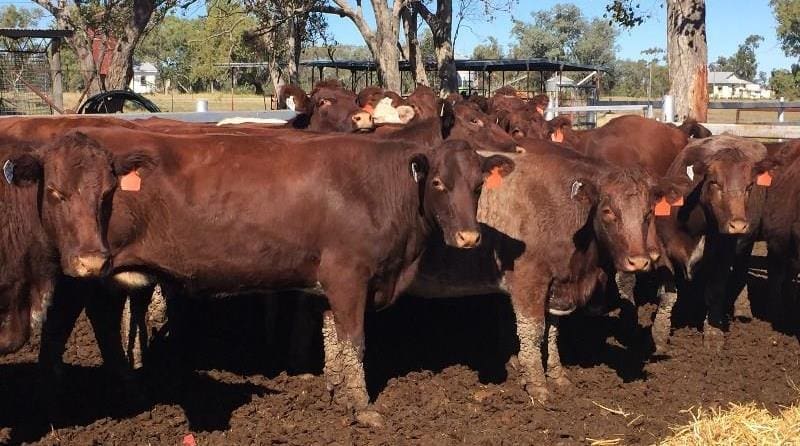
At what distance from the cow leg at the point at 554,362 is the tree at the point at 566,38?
241 ft

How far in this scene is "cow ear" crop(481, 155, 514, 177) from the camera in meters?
6.20

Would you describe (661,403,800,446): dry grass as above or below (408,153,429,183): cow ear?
below

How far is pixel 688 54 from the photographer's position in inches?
517

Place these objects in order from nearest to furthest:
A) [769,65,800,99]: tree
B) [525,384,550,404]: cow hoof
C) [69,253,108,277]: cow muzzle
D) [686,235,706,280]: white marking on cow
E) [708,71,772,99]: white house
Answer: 1. [69,253,108,277]: cow muzzle
2. [525,384,550,404]: cow hoof
3. [686,235,706,280]: white marking on cow
4. [769,65,800,99]: tree
5. [708,71,772,99]: white house

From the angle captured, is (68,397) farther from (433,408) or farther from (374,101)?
(374,101)

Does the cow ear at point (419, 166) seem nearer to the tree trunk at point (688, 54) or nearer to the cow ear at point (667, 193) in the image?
the cow ear at point (667, 193)

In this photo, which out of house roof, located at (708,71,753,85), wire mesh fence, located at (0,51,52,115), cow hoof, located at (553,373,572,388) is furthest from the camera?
house roof, located at (708,71,753,85)

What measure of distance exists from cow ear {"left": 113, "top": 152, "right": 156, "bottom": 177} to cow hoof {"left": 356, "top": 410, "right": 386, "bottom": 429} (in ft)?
7.46

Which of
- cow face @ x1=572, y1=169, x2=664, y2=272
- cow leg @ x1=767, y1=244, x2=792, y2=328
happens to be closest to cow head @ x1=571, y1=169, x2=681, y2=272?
cow face @ x1=572, y1=169, x2=664, y2=272

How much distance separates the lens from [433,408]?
20.6 feet

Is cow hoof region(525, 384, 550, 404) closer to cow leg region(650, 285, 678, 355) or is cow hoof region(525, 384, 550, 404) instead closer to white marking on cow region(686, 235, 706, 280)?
cow leg region(650, 285, 678, 355)

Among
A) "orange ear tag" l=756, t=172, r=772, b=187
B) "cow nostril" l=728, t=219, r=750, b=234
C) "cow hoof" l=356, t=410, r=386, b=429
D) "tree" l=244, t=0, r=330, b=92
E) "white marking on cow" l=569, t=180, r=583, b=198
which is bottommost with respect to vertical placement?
"cow hoof" l=356, t=410, r=386, b=429

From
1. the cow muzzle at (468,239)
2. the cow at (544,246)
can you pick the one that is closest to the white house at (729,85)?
the cow at (544,246)

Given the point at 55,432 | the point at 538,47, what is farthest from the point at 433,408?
the point at 538,47
